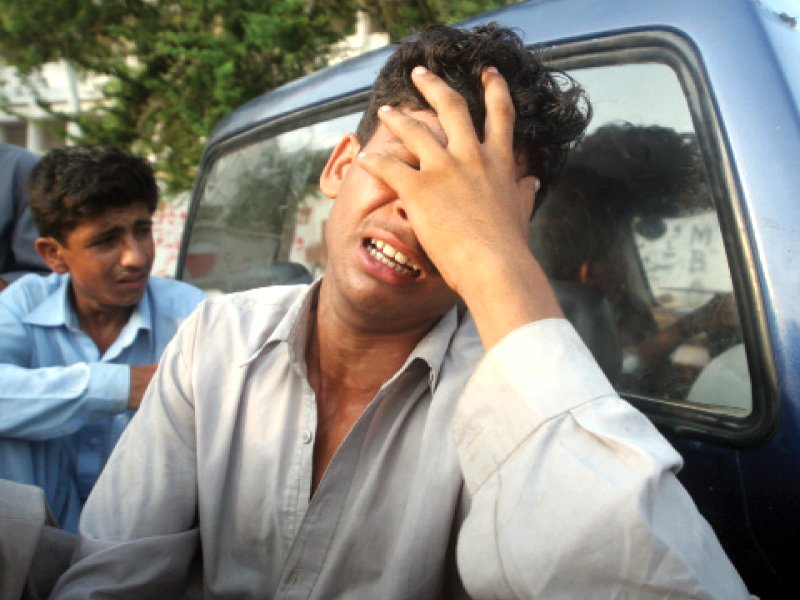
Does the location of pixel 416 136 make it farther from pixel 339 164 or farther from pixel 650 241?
pixel 650 241

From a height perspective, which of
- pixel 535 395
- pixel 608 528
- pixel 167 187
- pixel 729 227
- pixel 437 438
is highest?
pixel 729 227

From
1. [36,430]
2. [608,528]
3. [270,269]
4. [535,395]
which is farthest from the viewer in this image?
[270,269]

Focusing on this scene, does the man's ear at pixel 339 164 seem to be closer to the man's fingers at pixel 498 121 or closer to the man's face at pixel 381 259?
the man's face at pixel 381 259

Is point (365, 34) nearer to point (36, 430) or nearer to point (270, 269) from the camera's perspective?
point (270, 269)

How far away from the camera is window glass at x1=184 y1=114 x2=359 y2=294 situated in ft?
9.09

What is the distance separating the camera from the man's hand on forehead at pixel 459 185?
3.68 feet

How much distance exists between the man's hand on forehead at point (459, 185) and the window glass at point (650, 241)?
52cm

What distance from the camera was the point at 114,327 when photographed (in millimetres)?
2547

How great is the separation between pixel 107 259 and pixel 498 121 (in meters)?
1.62

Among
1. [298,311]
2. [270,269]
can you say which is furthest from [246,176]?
[298,311]

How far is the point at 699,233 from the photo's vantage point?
62.2 inches

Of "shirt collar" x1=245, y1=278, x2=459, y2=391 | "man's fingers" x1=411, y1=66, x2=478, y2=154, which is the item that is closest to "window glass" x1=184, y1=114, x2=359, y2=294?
"shirt collar" x1=245, y1=278, x2=459, y2=391

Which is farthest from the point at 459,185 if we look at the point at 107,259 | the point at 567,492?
the point at 107,259

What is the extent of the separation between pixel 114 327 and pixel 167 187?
543 cm
